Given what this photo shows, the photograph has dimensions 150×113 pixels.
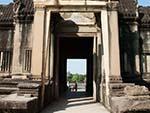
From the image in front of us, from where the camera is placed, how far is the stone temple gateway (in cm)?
1207

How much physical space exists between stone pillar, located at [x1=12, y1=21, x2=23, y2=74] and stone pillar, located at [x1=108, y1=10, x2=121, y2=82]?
21.6ft

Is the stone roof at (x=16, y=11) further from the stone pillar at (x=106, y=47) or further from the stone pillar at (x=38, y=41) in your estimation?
the stone pillar at (x=106, y=47)

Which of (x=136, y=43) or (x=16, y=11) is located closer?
(x=136, y=43)

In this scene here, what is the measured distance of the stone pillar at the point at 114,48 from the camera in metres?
11.9

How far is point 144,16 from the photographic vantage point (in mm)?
18297

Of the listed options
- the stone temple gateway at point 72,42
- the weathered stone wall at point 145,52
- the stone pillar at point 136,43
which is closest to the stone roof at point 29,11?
the stone temple gateway at point 72,42

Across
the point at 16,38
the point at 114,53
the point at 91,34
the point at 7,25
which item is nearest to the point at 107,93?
the point at 114,53

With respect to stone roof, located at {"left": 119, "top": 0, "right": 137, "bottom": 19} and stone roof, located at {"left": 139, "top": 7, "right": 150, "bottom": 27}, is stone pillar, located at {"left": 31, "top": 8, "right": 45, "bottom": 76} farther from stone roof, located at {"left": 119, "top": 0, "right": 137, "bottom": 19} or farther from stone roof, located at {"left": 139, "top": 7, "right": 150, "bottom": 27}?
stone roof, located at {"left": 139, "top": 7, "right": 150, "bottom": 27}

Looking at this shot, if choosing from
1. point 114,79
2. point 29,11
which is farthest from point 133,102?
point 29,11

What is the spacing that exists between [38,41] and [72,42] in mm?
9296

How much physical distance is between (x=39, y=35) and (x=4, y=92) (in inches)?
121

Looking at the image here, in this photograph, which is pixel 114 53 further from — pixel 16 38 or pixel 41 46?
pixel 16 38

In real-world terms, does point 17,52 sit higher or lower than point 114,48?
higher

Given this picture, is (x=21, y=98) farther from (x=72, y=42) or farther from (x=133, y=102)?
(x=72, y=42)
